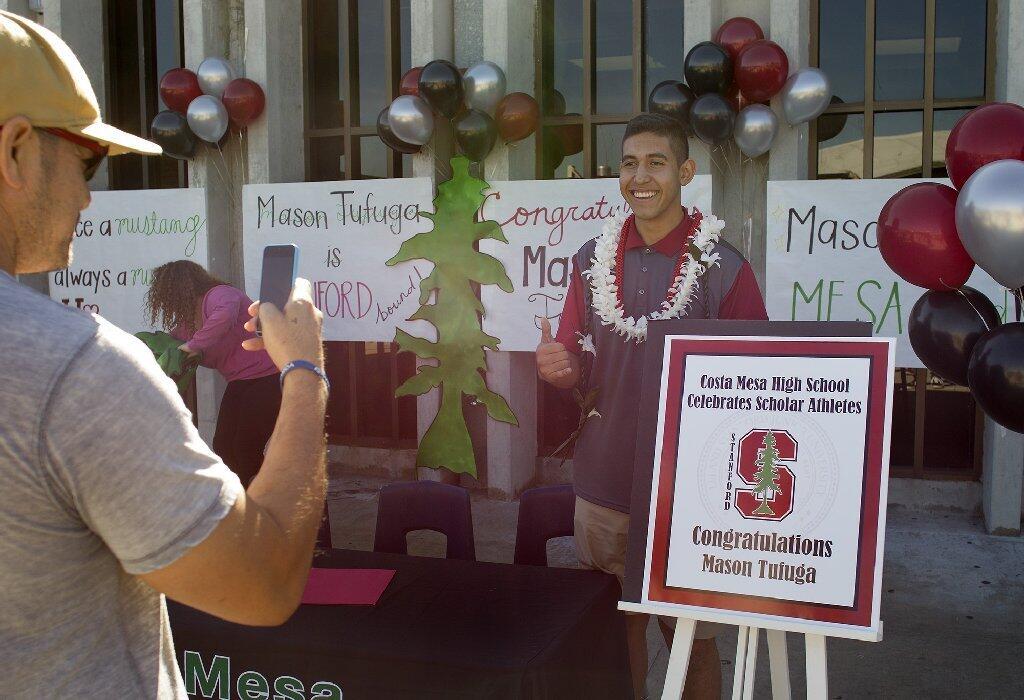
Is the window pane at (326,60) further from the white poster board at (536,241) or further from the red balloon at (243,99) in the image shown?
the white poster board at (536,241)

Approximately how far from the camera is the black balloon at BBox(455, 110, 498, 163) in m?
5.98

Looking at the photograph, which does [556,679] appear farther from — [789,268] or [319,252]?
[319,252]

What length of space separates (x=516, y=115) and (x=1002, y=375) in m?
4.17

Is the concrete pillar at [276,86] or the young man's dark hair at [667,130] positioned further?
the concrete pillar at [276,86]

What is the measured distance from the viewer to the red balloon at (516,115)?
6113 mm

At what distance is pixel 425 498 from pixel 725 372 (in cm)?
154

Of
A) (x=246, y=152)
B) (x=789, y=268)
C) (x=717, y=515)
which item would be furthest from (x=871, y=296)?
(x=246, y=152)

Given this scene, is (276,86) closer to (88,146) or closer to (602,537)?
(602,537)

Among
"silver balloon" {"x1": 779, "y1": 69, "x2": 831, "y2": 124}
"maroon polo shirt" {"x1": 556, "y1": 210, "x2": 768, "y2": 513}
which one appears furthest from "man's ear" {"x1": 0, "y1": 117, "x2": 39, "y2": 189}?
"silver balloon" {"x1": 779, "y1": 69, "x2": 831, "y2": 124}

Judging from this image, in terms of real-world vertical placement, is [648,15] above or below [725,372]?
above

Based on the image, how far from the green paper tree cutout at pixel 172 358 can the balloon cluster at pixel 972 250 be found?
3627 mm

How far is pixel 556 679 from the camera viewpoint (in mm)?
2066

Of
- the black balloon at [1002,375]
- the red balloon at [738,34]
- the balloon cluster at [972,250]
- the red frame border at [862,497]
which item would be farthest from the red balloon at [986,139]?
the red balloon at [738,34]

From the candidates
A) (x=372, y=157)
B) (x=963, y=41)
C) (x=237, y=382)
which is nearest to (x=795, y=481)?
(x=237, y=382)
